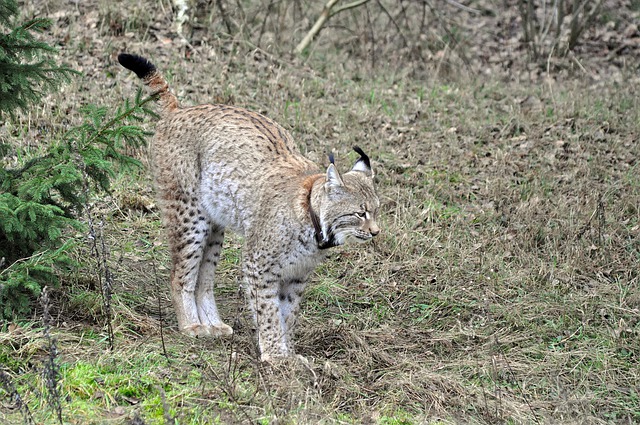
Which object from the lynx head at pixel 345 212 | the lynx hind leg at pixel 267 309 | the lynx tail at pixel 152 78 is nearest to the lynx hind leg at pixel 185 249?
the lynx hind leg at pixel 267 309

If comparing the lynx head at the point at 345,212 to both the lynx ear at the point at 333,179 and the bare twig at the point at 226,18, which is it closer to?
the lynx ear at the point at 333,179

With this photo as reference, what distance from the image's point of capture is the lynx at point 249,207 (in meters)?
5.54

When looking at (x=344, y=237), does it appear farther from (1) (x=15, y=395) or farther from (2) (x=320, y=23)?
(2) (x=320, y=23)

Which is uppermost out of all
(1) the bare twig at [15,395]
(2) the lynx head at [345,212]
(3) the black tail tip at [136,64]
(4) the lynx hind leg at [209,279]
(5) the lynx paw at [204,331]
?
(3) the black tail tip at [136,64]

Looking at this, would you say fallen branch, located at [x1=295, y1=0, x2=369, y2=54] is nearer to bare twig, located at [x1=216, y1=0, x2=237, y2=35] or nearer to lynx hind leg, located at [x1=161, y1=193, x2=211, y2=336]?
bare twig, located at [x1=216, y1=0, x2=237, y2=35]

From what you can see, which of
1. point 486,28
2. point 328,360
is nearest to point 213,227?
point 328,360

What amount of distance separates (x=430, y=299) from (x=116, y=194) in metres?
2.95

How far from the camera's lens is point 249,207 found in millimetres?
5980

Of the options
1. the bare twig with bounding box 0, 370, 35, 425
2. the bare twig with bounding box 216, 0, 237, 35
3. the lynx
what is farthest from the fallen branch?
the bare twig with bounding box 0, 370, 35, 425

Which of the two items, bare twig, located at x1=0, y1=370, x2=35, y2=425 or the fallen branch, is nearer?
bare twig, located at x1=0, y1=370, x2=35, y2=425

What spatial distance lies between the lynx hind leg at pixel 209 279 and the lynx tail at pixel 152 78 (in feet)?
3.20

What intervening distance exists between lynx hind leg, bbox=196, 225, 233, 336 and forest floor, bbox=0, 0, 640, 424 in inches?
8.1

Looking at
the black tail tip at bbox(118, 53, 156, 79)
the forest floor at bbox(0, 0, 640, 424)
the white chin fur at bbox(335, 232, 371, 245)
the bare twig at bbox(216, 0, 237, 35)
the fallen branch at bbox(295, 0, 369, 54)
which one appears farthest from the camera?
the fallen branch at bbox(295, 0, 369, 54)

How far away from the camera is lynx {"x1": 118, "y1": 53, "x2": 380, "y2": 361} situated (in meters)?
5.54
